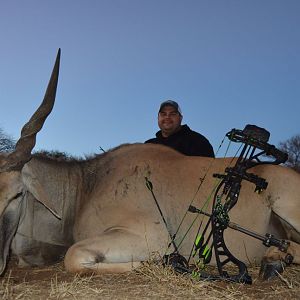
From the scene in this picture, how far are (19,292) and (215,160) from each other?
1892 mm

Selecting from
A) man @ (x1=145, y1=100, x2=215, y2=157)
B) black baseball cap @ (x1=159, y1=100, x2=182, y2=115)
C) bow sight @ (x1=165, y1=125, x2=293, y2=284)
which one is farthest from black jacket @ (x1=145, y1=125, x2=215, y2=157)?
bow sight @ (x1=165, y1=125, x2=293, y2=284)

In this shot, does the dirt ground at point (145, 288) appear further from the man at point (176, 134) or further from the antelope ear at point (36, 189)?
the man at point (176, 134)

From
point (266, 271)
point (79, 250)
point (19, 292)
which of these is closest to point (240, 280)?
point (266, 271)

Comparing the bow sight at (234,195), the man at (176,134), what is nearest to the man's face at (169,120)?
the man at (176,134)

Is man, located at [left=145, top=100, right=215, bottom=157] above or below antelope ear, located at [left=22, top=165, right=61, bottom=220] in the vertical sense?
above

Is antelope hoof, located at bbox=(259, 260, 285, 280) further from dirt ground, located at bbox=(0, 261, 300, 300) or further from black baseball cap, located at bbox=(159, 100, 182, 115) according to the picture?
black baseball cap, located at bbox=(159, 100, 182, 115)

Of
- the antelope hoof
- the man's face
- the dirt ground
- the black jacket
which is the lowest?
the dirt ground

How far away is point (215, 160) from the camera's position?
4148 millimetres

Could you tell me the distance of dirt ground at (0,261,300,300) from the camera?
9.12 feet

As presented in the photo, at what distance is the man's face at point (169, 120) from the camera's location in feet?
19.8

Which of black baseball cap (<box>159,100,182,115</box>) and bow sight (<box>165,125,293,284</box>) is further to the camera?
black baseball cap (<box>159,100,182,115</box>)

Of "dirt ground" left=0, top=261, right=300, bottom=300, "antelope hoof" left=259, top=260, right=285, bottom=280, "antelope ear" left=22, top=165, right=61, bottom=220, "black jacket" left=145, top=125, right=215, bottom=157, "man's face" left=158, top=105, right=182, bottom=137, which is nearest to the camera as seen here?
"dirt ground" left=0, top=261, right=300, bottom=300

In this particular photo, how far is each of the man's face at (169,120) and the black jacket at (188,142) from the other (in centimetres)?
8

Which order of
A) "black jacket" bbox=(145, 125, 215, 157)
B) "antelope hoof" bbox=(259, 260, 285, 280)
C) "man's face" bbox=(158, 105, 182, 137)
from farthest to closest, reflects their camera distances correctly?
"man's face" bbox=(158, 105, 182, 137) < "black jacket" bbox=(145, 125, 215, 157) < "antelope hoof" bbox=(259, 260, 285, 280)
